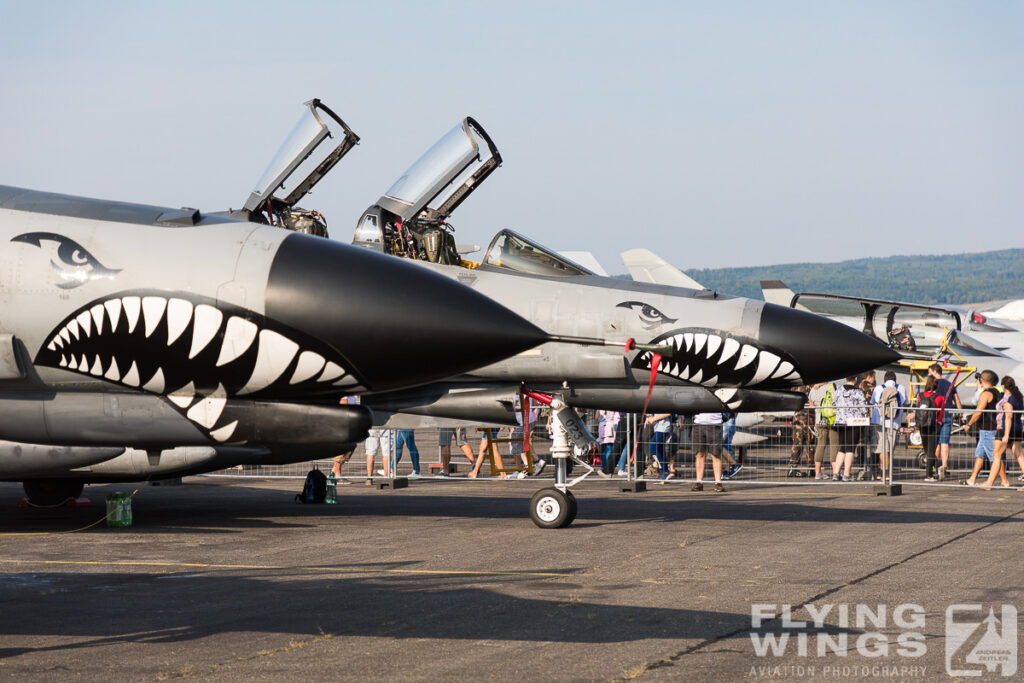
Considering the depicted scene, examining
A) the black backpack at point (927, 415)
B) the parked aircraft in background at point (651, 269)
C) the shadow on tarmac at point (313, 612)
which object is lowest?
the shadow on tarmac at point (313, 612)

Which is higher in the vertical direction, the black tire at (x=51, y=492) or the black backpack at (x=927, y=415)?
the black backpack at (x=927, y=415)

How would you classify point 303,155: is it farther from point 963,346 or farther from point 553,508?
point 963,346

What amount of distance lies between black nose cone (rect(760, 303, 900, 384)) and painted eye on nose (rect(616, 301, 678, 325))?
3.03ft

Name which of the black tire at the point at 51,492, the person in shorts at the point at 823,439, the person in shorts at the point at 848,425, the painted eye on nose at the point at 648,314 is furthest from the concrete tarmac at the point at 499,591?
the person in shorts at the point at 823,439

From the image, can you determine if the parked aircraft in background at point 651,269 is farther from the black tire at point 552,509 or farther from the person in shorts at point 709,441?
the black tire at point 552,509

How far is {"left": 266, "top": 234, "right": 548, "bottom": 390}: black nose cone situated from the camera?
7363 millimetres

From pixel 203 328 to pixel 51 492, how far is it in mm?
7329

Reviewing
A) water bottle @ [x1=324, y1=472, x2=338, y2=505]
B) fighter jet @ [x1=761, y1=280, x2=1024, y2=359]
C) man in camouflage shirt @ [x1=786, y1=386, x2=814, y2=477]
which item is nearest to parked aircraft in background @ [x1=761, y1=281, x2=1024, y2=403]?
fighter jet @ [x1=761, y1=280, x2=1024, y2=359]

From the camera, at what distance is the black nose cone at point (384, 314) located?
7363 millimetres

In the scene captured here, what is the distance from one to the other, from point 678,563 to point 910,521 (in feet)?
13.5

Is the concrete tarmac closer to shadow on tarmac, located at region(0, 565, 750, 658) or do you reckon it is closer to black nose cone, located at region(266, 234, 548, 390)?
shadow on tarmac, located at region(0, 565, 750, 658)

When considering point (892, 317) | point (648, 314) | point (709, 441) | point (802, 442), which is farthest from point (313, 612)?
point (892, 317)

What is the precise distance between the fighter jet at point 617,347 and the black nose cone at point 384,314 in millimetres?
3010

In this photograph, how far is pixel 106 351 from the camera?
7820 mm
